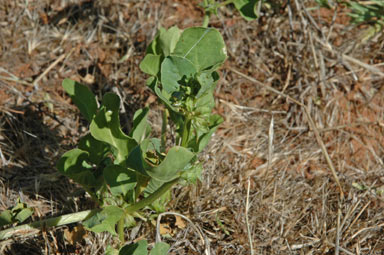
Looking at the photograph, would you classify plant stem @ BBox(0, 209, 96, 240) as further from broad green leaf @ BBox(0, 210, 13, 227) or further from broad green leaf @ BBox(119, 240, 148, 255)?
broad green leaf @ BBox(119, 240, 148, 255)

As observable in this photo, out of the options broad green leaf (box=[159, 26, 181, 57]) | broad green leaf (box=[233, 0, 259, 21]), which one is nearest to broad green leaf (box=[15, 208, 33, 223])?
broad green leaf (box=[159, 26, 181, 57])

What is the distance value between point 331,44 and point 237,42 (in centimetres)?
63

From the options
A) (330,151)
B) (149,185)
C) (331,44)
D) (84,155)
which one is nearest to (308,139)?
(330,151)

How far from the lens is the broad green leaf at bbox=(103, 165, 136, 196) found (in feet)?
6.10

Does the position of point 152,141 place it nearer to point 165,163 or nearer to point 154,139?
point 154,139

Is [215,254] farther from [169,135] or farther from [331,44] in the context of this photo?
[331,44]

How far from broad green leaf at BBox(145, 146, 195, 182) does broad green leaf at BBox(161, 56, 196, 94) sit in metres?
0.27

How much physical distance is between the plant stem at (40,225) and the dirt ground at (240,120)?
4cm

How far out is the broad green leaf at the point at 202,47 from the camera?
1.71 m

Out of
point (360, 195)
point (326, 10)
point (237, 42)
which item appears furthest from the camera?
point (326, 10)

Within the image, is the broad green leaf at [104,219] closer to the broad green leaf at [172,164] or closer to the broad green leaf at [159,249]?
the broad green leaf at [159,249]

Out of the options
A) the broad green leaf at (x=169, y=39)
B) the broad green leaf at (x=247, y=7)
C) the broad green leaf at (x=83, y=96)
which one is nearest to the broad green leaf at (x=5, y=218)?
the broad green leaf at (x=83, y=96)

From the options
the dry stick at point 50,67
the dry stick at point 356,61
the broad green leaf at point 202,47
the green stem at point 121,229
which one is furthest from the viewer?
the dry stick at point 356,61

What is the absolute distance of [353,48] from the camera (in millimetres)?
3016
